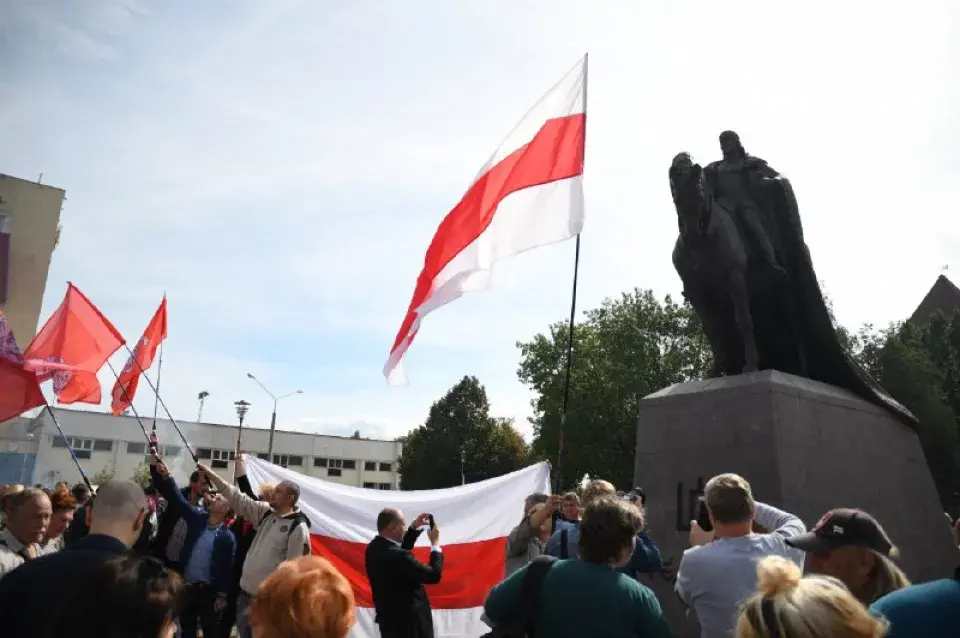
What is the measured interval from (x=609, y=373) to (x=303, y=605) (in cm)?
3740

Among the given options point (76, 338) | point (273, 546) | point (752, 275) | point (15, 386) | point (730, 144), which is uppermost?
point (730, 144)

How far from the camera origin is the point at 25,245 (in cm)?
4628

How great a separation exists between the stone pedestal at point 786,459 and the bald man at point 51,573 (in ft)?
16.4

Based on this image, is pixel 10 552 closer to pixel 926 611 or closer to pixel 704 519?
pixel 704 519

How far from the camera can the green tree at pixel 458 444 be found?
60.7 meters

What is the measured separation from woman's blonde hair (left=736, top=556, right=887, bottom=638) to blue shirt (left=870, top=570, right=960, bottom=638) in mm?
283

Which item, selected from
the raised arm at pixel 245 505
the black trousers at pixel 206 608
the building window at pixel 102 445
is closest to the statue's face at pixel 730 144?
the raised arm at pixel 245 505

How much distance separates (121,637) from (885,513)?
281 inches

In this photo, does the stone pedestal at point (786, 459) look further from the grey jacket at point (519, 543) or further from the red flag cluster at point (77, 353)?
the red flag cluster at point (77, 353)

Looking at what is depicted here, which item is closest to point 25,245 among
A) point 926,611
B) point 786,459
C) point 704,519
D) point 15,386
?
point 15,386

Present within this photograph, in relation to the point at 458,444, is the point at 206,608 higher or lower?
lower

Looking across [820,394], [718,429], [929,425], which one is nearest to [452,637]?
[718,429]


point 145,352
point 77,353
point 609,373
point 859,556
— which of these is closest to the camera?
point 859,556

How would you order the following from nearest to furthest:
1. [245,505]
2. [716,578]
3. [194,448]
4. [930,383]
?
[716,578] → [245,505] → [930,383] → [194,448]
